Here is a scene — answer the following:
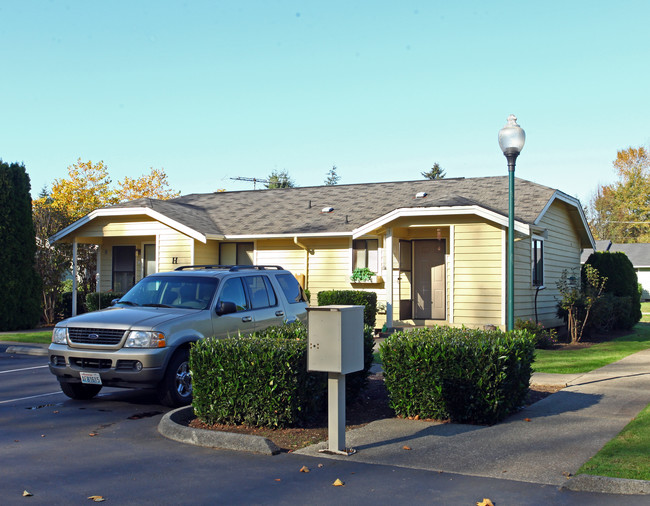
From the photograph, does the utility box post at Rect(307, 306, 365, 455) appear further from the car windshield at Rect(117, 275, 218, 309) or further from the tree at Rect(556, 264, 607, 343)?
the tree at Rect(556, 264, 607, 343)

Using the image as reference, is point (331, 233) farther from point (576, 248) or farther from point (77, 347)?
point (77, 347)

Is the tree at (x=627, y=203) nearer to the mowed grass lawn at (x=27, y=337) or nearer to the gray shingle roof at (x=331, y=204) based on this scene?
the gray shingle roof at (x=331, y=204)

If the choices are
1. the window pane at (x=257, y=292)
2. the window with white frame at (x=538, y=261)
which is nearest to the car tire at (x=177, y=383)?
the window pane at (x=257, y=292)

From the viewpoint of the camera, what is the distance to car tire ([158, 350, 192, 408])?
28.8 feet

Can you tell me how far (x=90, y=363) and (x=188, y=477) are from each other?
353cm

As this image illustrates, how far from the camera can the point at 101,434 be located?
25.0 ft

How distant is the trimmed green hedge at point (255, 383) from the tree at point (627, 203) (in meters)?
66.0

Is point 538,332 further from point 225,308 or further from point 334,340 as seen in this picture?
point 334,340

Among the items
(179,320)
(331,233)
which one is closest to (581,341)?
(331,233)

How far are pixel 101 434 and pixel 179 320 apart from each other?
195 cm

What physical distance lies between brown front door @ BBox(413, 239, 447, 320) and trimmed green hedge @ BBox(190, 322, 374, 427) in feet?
39.5

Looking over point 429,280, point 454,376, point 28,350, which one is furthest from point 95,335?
point 429,280

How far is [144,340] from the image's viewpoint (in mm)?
8656

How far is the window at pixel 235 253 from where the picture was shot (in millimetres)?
22328
